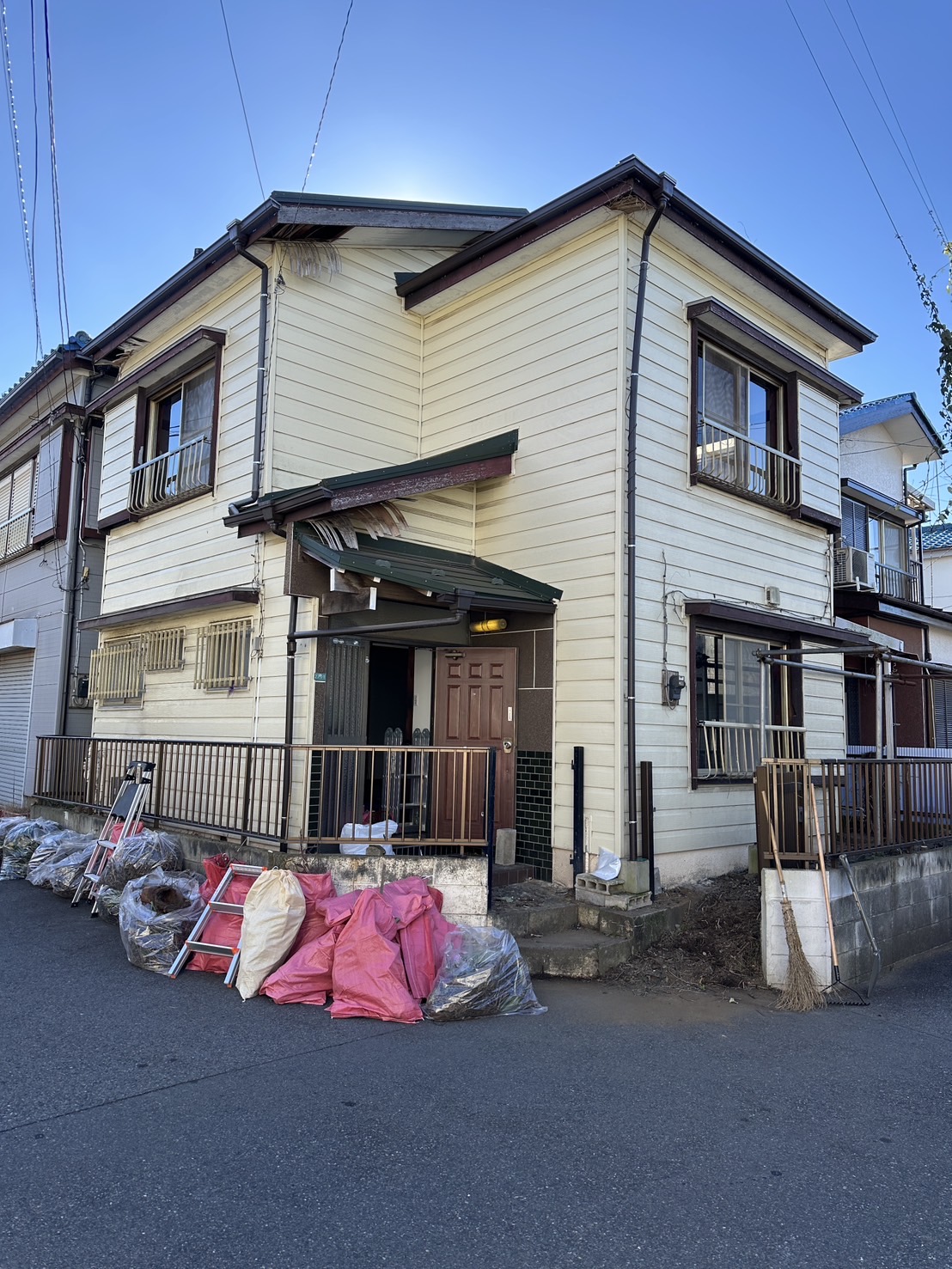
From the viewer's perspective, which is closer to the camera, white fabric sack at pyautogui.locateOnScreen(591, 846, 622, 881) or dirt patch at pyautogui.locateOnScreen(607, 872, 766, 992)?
dirt patch at pyautogui.locateOnScreen(607, 872, 766, 992)

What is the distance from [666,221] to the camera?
321 inches

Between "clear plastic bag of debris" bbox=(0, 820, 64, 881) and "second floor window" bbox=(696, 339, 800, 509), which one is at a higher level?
"second floor window" bbox=(696, 339, 800, 509)

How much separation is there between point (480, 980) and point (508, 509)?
5037 millimetres

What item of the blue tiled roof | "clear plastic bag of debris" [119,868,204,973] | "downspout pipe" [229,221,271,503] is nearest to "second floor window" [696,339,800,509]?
"downspout pipe" [229,221,271,503]

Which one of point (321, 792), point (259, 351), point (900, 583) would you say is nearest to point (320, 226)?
point (259, 351)

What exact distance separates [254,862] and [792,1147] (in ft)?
15.4

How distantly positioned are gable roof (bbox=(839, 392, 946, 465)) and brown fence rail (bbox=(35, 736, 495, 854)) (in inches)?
434

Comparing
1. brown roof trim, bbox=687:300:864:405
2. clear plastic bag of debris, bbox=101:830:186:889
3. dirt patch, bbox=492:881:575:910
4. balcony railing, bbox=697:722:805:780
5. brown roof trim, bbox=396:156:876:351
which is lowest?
dirt patch, bbox=492:881:575:910

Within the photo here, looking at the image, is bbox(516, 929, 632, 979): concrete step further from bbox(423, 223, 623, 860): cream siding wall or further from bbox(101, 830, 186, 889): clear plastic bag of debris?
bbox(101, 830, 186, 889): clear plastic bag of debris

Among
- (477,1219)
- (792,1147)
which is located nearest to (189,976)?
(477,1219)

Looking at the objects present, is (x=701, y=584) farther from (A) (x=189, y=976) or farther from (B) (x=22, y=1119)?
(B) (x=22, y=1119)

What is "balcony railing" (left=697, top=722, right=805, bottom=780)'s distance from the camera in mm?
8523

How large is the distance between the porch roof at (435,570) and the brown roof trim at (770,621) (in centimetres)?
143

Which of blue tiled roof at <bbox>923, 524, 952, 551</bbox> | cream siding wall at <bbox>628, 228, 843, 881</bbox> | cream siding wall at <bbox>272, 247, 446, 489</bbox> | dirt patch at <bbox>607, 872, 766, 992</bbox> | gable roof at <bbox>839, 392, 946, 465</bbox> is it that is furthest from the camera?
blue tiled roof at <bbox>923, 524, 952, 551</bbox>
